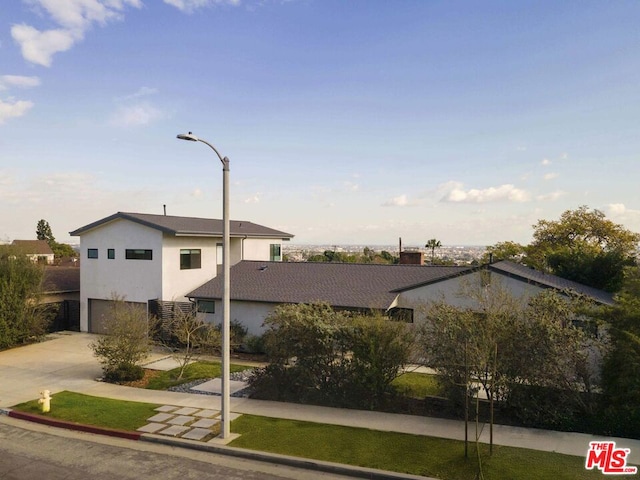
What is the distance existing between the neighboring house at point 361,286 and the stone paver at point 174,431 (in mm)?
7866

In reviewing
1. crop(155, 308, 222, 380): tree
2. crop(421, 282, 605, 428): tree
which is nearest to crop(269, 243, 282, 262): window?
crop(155, 308, 222, 380): tree

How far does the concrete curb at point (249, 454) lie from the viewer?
9.20m

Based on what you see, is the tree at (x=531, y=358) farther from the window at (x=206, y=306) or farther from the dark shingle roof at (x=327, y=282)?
the window at (x=206, y=306)

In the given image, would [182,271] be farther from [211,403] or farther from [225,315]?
[225,315]

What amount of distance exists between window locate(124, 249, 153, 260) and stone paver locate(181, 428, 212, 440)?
15.3 metres

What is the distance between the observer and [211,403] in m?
13.9

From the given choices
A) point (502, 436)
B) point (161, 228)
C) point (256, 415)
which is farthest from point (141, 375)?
point (502, 436)

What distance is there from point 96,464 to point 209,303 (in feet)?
44.3

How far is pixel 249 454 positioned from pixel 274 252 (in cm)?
2578

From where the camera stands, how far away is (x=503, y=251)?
53281mm

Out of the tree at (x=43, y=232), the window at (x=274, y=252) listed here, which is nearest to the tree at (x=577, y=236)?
the window at (x=274, y=252)

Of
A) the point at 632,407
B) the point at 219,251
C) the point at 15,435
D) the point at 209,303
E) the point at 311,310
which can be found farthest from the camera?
the point at 219,251

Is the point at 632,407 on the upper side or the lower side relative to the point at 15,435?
upper

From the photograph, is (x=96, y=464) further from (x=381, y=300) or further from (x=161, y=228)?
(x=161, y=228)
